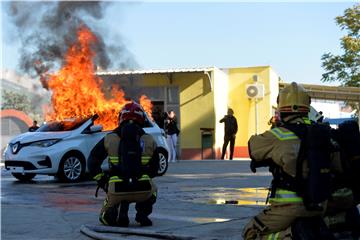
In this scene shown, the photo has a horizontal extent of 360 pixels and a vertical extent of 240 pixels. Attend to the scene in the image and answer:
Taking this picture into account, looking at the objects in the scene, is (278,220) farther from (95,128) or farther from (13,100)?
(13,100)

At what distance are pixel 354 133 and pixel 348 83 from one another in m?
23.5

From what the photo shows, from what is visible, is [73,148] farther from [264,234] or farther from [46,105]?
[264,234]

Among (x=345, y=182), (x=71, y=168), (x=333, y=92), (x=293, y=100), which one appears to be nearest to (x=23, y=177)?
(x=71, y=168)

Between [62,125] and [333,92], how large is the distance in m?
20.3

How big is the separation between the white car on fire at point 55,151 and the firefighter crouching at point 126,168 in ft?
19.1

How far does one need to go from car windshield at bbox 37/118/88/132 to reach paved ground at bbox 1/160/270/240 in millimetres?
1180

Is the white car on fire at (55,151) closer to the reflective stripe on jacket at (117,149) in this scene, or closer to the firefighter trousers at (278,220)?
the reflective stripe on jacket at (117,149)

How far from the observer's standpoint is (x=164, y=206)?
9.20m

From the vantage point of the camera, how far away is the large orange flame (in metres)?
16.0

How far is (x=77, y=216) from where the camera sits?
8398 millimetres

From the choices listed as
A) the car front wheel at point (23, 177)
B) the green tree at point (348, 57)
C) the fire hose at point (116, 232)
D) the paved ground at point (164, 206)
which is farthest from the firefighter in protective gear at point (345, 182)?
the green tree at point (348, 57)

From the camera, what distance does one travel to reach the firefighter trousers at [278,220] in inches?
156

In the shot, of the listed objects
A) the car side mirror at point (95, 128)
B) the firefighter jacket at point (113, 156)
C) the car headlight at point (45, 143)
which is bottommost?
the firefighter jacket at point (113, 156)

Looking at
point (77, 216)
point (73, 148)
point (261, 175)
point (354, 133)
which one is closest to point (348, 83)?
point (261, 175)
